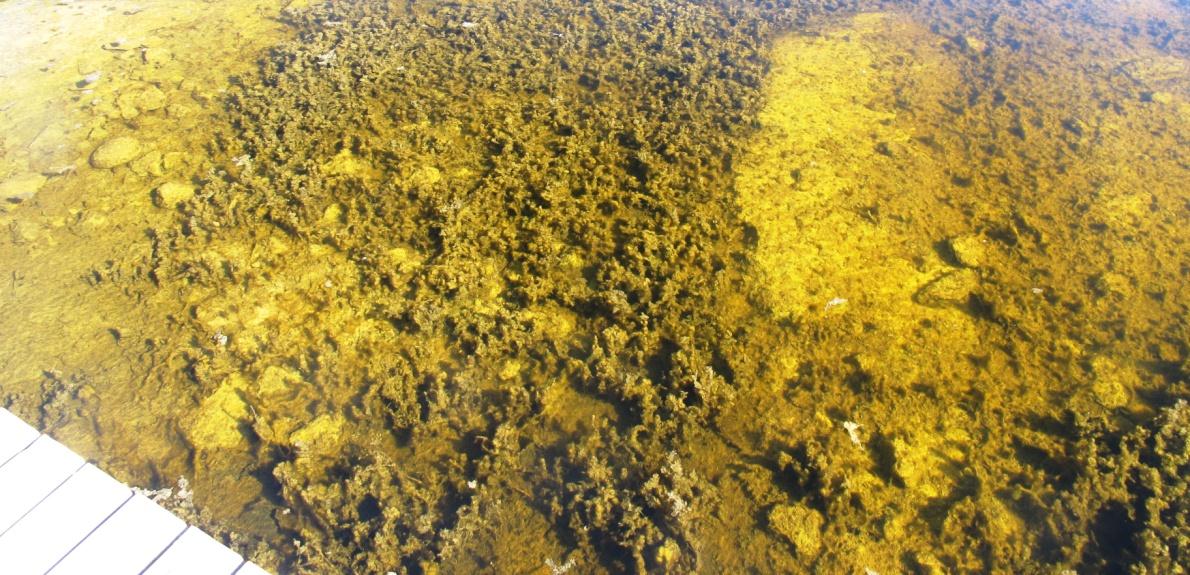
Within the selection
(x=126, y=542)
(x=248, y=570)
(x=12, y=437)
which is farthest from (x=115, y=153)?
(x=248, y=570)

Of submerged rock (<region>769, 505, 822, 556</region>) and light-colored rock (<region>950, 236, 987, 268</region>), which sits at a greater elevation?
light-colored rock (<region>950, 236, 987, 268</region>)

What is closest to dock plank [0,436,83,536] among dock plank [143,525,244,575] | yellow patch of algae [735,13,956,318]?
dock plank [143,525,244,575]

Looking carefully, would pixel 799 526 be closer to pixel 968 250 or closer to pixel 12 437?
pixel 968 250

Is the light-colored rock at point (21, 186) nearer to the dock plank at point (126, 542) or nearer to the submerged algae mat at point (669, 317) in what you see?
the submerged algae mat at point (669, 317)

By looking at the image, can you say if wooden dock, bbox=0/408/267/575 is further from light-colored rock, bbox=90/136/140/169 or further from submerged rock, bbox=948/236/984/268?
submerged rock, bbox=948/236/984/268

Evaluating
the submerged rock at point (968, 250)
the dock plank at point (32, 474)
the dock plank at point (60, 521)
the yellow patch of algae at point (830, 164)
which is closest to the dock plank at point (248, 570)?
the dock plank at point (60, 521)
